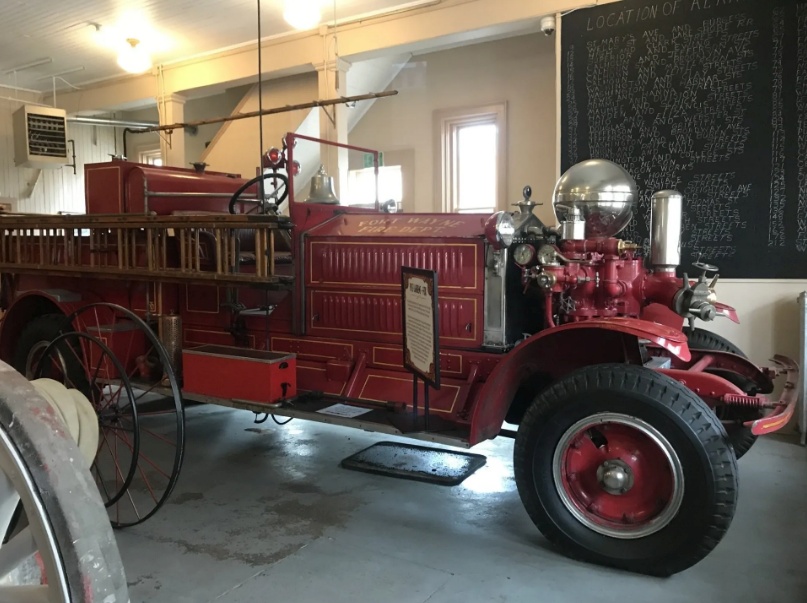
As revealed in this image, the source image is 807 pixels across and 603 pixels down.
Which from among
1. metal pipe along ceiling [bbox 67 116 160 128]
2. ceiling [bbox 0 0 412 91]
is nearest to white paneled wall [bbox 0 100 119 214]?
metal pipe along ceiling [bbox 67 116 160 128]

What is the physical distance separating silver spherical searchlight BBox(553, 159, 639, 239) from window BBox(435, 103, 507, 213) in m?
3.97

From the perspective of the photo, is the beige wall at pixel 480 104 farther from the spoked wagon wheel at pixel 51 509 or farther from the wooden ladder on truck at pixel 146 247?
the spoked wagon wheel at pixel 51 509

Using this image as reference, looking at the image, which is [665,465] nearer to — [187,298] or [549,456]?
[549,456]

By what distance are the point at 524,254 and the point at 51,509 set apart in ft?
8.05

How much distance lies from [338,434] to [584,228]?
2.24m

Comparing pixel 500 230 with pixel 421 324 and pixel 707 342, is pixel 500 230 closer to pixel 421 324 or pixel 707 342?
pixel 421 324

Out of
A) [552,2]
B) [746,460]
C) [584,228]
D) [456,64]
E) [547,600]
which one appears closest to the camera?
[547,600]

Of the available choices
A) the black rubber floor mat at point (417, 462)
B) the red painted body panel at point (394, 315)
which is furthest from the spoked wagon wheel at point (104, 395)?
the black rubber floor mat at point (417, 462)

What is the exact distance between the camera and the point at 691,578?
8.21ft

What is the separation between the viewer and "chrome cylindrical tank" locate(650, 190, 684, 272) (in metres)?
3.29

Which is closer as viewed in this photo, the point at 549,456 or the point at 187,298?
the point at 549,456

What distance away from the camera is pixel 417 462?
3762 millimetres

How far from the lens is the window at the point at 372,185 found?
802 centimetres

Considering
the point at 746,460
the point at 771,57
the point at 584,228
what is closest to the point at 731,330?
the point at 746,460
